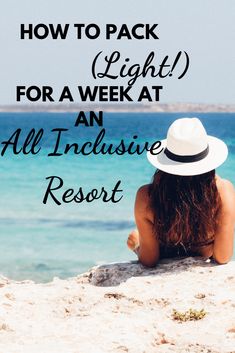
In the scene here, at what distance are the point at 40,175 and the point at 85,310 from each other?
1541 centimetres

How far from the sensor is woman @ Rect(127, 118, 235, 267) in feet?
15.4

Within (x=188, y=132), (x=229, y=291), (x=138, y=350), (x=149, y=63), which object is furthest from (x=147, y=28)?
(x=138, y=350)

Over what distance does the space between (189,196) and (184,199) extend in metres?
0.04

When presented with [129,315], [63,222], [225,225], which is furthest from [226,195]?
[63,222]

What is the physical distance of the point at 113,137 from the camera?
38438 mm

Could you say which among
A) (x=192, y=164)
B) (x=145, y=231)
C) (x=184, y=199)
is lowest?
(x=145, y=231)

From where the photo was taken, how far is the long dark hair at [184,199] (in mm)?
4719

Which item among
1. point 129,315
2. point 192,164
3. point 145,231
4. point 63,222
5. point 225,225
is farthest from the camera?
point 63,222

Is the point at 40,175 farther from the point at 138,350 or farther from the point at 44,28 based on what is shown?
the point at 138,350

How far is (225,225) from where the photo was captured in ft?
15.7

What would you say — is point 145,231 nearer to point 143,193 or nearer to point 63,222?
point 143,193

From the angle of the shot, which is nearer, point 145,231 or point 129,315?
point 129,315

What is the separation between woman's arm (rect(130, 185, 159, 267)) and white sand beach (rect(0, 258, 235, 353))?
14 cm

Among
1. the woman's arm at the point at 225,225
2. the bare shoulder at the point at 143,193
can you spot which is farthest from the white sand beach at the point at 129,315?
the bare shoulder at the point at 143,193
